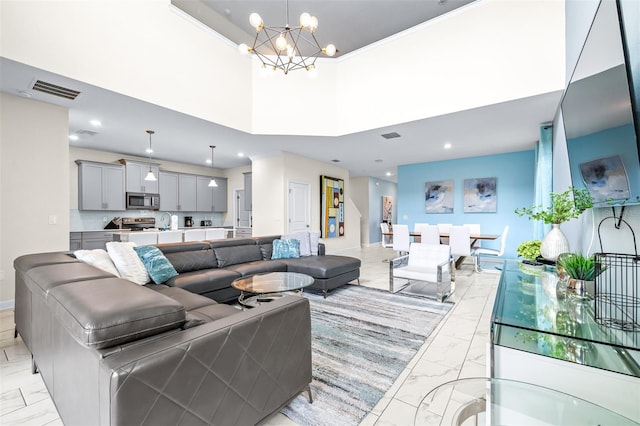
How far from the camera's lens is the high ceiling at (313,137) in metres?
3.72

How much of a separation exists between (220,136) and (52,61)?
2.51m

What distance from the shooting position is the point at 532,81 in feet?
11.4

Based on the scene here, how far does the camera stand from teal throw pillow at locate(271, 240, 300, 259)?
4441mm

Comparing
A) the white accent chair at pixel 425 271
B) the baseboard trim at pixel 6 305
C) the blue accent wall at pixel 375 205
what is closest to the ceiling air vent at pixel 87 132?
the baseboard trim at pixel 6 305

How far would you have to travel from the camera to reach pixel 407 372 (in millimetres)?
2008

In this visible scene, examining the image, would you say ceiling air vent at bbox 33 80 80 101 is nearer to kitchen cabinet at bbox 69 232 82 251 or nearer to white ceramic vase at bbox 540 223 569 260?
kitchen cabinet at bbox 69 232 82 251

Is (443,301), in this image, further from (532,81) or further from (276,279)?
(532,81)

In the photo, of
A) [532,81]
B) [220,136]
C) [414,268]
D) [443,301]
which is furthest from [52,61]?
Answer: [532,81]

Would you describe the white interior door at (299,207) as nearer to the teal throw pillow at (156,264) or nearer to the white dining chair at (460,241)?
the white dining chair at (460,241)

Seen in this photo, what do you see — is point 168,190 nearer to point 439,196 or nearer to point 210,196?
point 210,196

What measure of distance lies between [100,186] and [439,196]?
334 inches

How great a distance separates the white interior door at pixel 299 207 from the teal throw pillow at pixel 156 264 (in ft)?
12.1

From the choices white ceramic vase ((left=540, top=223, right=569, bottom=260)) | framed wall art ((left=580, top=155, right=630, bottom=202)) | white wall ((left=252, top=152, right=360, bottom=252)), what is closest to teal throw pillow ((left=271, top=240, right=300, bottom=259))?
white wall ((left=252, top=152, right=360, bottom=252))

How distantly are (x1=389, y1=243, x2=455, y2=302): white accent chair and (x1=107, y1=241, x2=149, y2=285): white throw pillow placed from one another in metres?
3.11
